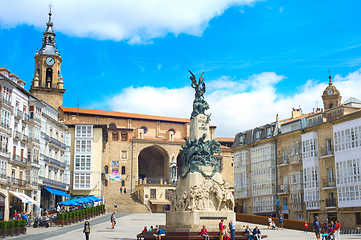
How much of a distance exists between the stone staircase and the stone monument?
35.9 m

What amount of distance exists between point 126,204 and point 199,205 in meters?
40.6

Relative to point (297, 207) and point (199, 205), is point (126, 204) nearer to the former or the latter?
point (297, 207)

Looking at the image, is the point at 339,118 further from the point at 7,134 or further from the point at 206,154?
the point at 7,134

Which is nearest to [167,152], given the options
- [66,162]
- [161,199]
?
[161,199]

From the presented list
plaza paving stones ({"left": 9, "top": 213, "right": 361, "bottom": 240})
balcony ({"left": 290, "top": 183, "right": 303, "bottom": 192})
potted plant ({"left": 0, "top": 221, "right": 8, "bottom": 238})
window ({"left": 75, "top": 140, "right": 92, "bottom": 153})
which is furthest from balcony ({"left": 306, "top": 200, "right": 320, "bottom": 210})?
window ({"left": 75, "top": 140, "right": 92, "bottom": 153})

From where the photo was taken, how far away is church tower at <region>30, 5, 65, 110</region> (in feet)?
242

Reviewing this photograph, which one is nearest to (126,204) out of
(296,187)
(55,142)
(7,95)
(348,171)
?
(55,142)

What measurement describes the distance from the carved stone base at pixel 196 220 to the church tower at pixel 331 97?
46.4 meters

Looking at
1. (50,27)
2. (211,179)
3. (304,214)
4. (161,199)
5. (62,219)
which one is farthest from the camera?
(50,27)

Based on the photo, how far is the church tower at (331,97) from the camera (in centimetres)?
6619

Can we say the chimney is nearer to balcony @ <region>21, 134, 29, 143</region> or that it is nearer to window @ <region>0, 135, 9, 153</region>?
balcony @ <region>21, 134, 29, 143</region>

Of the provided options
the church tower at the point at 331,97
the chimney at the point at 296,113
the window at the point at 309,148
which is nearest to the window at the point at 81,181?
the chimney at the point at 296,113

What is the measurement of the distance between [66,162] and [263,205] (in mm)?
27615

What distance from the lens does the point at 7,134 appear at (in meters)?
40.1
